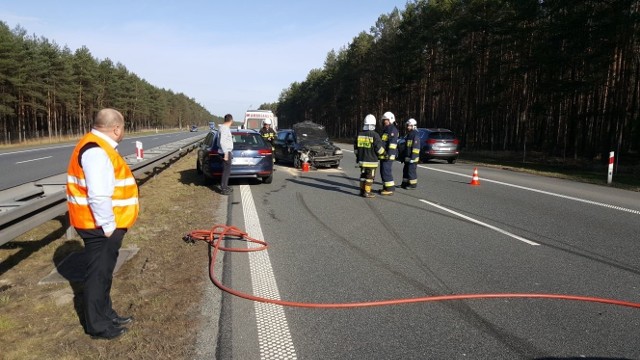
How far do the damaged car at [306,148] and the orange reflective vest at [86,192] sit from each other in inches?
525

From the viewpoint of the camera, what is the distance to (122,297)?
4.12 metres

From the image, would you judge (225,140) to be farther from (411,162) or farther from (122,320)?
(122,320)

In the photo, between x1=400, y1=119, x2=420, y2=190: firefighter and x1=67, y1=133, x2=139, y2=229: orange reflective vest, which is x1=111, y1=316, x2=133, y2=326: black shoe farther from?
x1=400, y1=119, x2=420, y2=190: firefighter

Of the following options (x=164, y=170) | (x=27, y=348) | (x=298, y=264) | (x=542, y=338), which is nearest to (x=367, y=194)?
(x=298, y=264)

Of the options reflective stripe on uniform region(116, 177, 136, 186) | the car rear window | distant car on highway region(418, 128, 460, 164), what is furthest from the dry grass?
the car rear window

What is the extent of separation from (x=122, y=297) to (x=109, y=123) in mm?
1817

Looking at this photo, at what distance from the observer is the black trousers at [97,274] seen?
10.9ft

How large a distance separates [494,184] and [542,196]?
2.26 m

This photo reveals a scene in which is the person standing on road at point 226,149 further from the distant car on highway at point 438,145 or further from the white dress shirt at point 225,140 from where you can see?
the distant car on highway at point 438,145

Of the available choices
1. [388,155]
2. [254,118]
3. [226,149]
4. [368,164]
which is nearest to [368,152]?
[368,164]

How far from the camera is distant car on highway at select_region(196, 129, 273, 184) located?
11.5 metres

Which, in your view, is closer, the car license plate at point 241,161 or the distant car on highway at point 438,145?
the car license plate at point 241,161

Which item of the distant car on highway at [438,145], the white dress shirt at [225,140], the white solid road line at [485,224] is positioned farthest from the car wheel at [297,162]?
the white solid road line at [485,224]

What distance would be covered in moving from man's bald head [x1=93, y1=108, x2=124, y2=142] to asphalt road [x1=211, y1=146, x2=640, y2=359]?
5.98 feet
